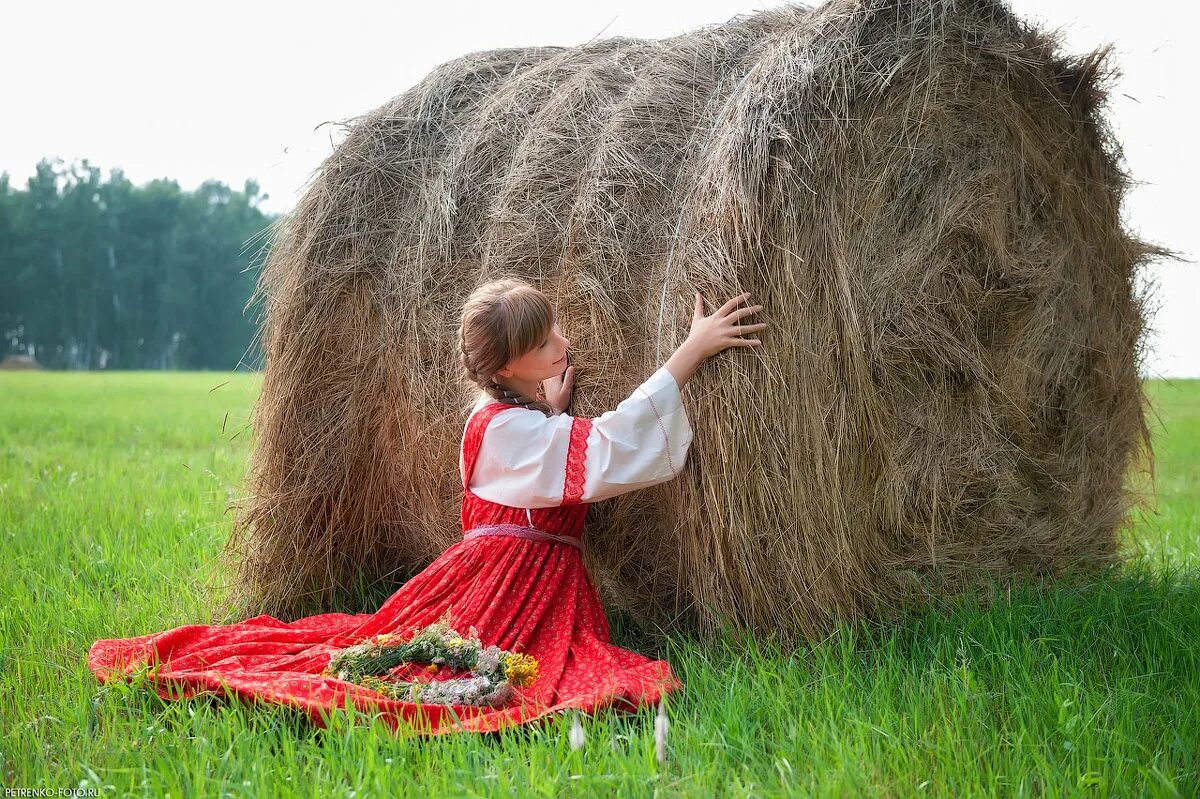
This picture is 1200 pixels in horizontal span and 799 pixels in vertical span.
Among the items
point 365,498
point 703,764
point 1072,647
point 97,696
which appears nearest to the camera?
point 703,764

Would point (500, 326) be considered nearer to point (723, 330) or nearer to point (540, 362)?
point (540, 362)

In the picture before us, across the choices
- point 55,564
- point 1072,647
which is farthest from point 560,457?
point 55,564

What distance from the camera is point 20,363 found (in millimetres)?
28922

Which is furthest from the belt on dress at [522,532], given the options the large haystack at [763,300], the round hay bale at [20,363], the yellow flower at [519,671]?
the round hay bale at [20,363]

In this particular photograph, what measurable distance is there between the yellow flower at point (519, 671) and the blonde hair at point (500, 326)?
0.85 m

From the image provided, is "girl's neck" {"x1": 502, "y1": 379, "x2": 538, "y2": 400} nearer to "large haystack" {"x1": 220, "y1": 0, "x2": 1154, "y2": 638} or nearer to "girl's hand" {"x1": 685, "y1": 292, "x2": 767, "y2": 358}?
"large haystack" {"x1": 220, "y1": 0, "x2": 1154, "y2": 638}

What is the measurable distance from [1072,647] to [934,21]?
6.61ft

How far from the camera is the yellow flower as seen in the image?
2.83 meters

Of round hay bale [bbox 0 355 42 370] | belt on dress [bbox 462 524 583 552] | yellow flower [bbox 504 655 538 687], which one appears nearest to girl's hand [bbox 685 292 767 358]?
belt on dress [bbox 462 524 583 552]

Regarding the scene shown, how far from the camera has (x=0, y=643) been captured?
3.41m

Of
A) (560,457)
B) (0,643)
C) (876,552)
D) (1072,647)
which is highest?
(560,457)

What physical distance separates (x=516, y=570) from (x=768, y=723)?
37.5 inches

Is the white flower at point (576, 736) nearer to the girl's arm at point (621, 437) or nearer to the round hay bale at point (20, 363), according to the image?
the girl's arm at point (621, 437)

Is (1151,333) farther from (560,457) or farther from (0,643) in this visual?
(0,643)
